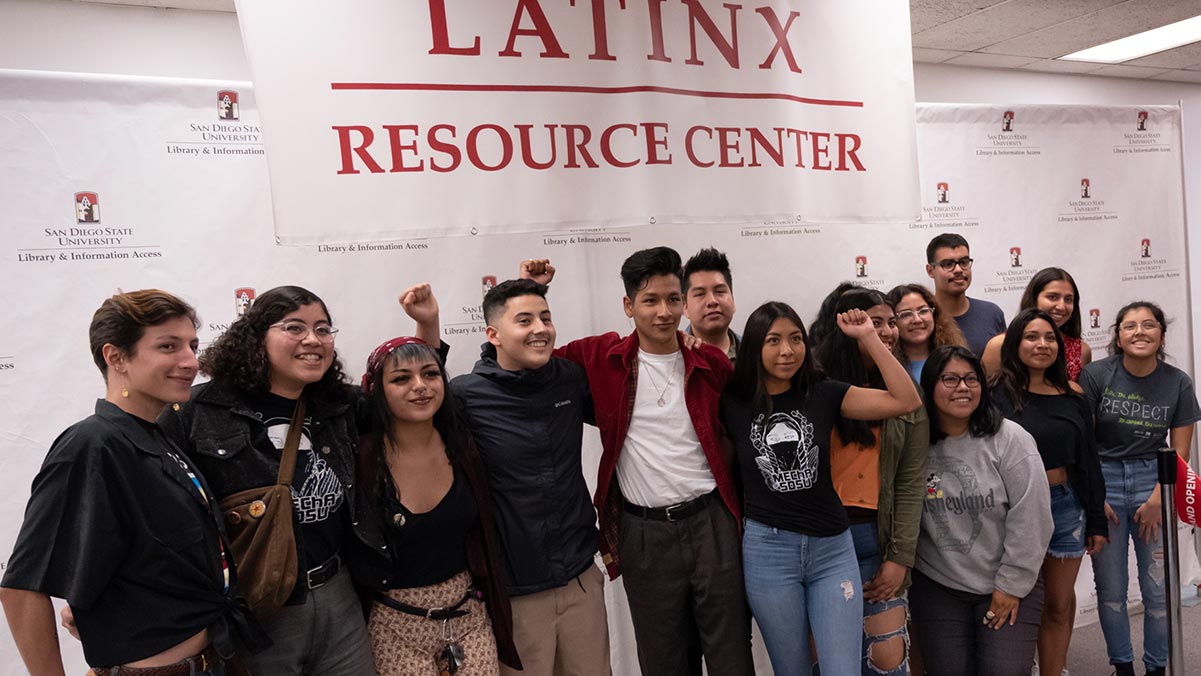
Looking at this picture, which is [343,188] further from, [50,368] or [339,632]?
[50,368]

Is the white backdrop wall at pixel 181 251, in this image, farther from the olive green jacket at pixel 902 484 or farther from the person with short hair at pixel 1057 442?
the person with short hair at pixel 1057 442

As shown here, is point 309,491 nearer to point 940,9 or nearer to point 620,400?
point 620,400

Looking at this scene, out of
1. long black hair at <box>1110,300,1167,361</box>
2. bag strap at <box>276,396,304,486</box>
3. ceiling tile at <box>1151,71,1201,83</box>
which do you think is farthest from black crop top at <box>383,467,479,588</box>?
ceiling tile at <box>1151,71,1201,83</box>

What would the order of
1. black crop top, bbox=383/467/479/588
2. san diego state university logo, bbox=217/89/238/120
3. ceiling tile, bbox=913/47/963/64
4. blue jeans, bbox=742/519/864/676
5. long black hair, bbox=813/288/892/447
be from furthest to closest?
ceiling tile, bbox=913/47/963/64 < san diego state university logo, bbox=217/89/238/120 < long black hair, bbox=813/288/892/447 < blue jeans, bbox=742/519/864/676 < black crop top, bbox=383/467/479/588

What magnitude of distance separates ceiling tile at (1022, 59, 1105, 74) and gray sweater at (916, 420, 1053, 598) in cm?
382

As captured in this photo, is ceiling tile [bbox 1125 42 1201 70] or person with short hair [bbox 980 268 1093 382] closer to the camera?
person with short hair [bbox 980 268 1093 382]

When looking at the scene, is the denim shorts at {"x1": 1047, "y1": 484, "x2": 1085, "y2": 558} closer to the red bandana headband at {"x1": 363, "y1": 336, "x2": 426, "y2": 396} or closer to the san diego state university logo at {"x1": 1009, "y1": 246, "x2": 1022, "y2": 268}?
the san diego state university logo at {"x1": 1009, "y1": 246, "x2": 1022, "y2": 268}

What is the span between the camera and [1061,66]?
A: 18.1ft

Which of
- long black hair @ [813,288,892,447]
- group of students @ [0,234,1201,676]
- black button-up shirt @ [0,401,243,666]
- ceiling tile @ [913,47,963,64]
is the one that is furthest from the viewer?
ceiling tile @ [913,47,963,64]

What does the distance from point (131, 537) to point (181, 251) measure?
1365 mm

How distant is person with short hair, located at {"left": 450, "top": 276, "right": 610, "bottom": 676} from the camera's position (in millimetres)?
2182

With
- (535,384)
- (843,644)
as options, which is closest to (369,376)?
(535,384)

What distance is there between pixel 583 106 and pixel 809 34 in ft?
2.48

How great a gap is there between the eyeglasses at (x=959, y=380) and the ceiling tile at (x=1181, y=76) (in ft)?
16.6
